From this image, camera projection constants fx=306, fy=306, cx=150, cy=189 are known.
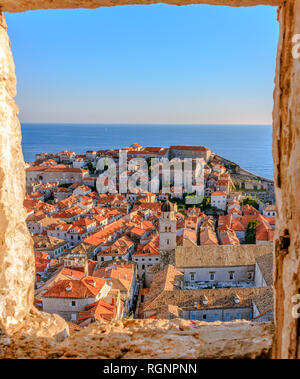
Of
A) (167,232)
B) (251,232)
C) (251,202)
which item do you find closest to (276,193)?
(167,232)

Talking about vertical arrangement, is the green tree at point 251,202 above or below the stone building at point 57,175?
below

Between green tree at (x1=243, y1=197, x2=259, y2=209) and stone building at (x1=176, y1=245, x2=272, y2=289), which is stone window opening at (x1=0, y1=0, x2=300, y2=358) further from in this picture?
green tree at (x1=243, y1=197, x2=259, y2=209)

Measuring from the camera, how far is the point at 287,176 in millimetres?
2010

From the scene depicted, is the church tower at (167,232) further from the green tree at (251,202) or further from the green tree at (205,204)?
the green tree at (251,202)

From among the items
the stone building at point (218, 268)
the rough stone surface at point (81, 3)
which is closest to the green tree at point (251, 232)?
the stone building at point (218, 268)

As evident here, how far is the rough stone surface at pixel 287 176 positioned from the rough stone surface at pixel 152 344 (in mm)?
277

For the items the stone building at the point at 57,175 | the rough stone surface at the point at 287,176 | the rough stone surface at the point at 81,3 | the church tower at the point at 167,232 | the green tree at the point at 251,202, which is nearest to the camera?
the rough stone surface at the point at 287,176

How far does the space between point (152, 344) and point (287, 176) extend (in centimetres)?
168

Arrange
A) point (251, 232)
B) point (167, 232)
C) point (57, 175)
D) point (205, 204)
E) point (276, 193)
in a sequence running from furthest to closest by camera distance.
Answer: point (57, 175) → point (205, 204) → point (251, 232) → point (167, 232) → point (276, 193)

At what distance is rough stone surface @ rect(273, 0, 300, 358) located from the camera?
1.90 metres

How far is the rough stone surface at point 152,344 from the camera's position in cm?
235

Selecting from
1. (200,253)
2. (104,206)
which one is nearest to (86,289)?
(200,253)

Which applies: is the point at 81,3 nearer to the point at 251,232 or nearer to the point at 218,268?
the point at 218,268
